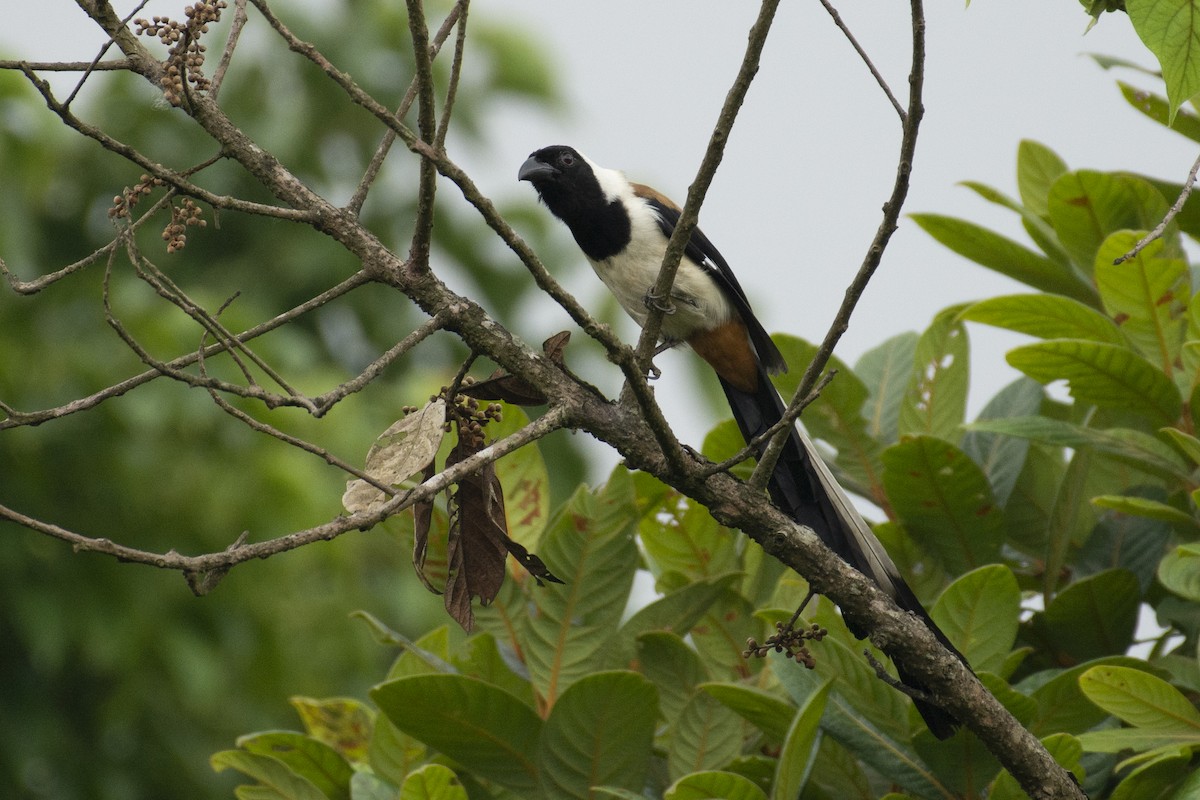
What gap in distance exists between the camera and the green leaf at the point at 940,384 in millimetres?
2559

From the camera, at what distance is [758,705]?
76.7 inches

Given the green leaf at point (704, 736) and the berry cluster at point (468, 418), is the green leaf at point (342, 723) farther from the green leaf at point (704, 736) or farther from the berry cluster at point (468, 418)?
the berry cluster at point (468, 418)

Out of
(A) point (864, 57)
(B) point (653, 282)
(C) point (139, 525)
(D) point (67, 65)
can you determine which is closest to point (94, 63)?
(D) point (67, 65)

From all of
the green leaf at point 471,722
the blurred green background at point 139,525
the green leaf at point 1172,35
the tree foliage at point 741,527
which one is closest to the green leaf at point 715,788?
the tree foliage at point 741,527

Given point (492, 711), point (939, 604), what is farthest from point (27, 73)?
point (939, 604)

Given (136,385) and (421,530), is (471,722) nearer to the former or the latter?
(421,530)

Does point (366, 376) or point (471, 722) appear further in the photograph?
point (471, 722)

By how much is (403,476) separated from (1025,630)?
1.32 meters

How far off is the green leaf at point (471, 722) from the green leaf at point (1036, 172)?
1.70 m

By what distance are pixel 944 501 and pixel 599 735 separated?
808mm

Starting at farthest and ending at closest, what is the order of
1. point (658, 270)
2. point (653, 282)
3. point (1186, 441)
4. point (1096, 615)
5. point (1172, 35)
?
point (653, 282) < point (658, 270) < point (1096, 615) < point (1186, 441) < point (1172, 35)

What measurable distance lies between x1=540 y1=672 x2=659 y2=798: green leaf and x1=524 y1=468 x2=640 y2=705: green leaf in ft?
0.73

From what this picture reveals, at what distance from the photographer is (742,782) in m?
1.80

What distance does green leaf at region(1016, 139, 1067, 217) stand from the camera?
9.16 feet
